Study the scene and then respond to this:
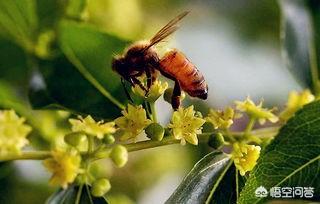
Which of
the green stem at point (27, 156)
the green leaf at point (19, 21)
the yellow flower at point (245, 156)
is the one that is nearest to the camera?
the green stem at point (27, 156)

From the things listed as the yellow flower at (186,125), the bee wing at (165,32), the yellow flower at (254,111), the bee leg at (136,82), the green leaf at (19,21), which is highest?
the green leaf at (19,21)

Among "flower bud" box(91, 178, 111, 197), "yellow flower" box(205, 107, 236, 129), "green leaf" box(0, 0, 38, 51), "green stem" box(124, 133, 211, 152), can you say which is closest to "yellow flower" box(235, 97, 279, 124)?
"yellow flower" box(205, 107, 236, 129)

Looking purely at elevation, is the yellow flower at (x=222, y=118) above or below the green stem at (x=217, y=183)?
above

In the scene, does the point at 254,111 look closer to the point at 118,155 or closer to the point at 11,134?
the point at 118,155

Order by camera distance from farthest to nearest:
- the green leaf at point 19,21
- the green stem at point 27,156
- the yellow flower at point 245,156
Answer: the green leaf at point 19,21 < the yellow flower at point 245,156 < the green stem at point 27,156

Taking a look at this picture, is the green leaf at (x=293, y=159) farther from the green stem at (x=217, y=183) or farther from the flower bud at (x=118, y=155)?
the flower bud at (x=118, y=155)

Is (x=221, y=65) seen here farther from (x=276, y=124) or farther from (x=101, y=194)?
(x=101, y=194)

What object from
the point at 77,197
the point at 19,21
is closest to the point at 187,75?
the point at 77,197

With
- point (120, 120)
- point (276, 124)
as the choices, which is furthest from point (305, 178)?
point (120, 120)

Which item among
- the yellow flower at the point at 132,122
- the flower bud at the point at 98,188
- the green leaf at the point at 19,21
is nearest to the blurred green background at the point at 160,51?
the green leaf at the point at 19,21
